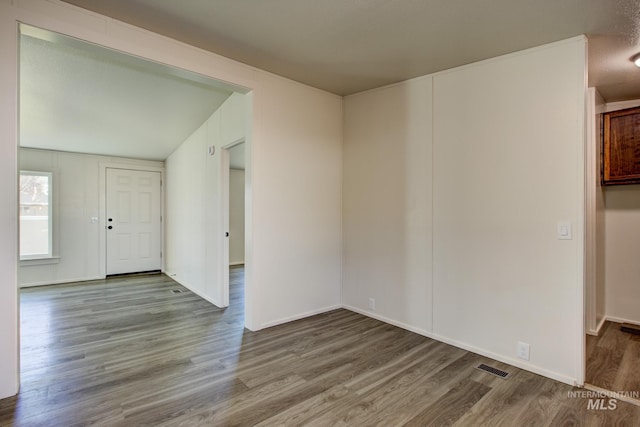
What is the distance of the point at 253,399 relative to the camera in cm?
216

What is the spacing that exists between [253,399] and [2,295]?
5.58 ft

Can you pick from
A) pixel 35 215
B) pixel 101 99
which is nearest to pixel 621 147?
pixel 101 99

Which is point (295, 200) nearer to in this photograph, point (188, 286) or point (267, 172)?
point (267, 172)

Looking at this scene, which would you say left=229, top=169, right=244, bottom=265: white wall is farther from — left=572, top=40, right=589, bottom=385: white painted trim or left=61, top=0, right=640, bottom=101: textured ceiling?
left=572, top=40, right=589, bottom=385: white painted trim

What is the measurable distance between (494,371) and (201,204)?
158 inches

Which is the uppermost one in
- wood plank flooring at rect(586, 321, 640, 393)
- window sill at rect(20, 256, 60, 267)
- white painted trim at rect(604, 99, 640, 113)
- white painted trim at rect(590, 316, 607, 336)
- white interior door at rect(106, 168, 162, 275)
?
white painted trim at rect(604, 99, 640, 113)

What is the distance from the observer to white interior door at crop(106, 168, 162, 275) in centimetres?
616

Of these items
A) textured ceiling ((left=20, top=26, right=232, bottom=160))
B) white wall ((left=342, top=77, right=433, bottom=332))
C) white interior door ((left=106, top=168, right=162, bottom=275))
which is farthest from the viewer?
white interior door ((left=106, top=168, right=162, bottom=275))

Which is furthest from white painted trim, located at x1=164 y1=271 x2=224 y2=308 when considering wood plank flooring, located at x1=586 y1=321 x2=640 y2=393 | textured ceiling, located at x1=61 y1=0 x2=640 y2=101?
wood plank flooring, located at x1=586 y1=321 x2=640 y2=393

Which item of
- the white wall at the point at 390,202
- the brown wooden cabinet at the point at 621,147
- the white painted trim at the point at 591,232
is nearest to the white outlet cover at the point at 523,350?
the white wall at the point at 390,202

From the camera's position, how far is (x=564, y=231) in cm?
244

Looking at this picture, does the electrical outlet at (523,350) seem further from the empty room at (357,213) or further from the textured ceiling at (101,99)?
the textured ceiling at (101,99)

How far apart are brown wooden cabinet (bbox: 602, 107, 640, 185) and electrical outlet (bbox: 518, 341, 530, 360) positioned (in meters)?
2.23

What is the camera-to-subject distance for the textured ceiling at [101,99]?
288cm
